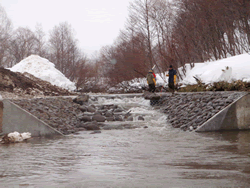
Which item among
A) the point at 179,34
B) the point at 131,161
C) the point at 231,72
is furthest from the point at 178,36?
the point at 131,161

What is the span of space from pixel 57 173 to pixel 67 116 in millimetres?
8094

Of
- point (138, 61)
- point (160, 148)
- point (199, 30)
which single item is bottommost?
point (160, 148)

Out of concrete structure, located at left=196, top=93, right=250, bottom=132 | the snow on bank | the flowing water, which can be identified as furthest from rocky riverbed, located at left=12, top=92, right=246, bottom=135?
the snow on bank

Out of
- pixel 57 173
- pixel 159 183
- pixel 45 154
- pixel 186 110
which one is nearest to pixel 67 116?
pixel 186 110

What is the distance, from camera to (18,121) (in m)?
9.65

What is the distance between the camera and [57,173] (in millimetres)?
4809

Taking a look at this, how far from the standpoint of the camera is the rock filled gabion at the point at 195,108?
10586 mm

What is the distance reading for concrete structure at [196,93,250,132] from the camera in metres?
10.0

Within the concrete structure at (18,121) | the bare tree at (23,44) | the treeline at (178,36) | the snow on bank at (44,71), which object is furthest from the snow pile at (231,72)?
the bare tree at (23,44)

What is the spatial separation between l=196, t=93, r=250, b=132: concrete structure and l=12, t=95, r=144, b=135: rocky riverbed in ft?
9.96

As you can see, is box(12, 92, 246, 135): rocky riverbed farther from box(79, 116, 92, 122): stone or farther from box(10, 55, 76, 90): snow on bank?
box(10, 55, 76, 90): snow on bank

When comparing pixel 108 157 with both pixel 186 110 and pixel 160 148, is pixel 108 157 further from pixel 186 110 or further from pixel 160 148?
pixel 186 110

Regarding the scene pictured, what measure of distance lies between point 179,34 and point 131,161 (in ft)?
65.0

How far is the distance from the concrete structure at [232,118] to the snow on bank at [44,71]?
21265 millimetres
